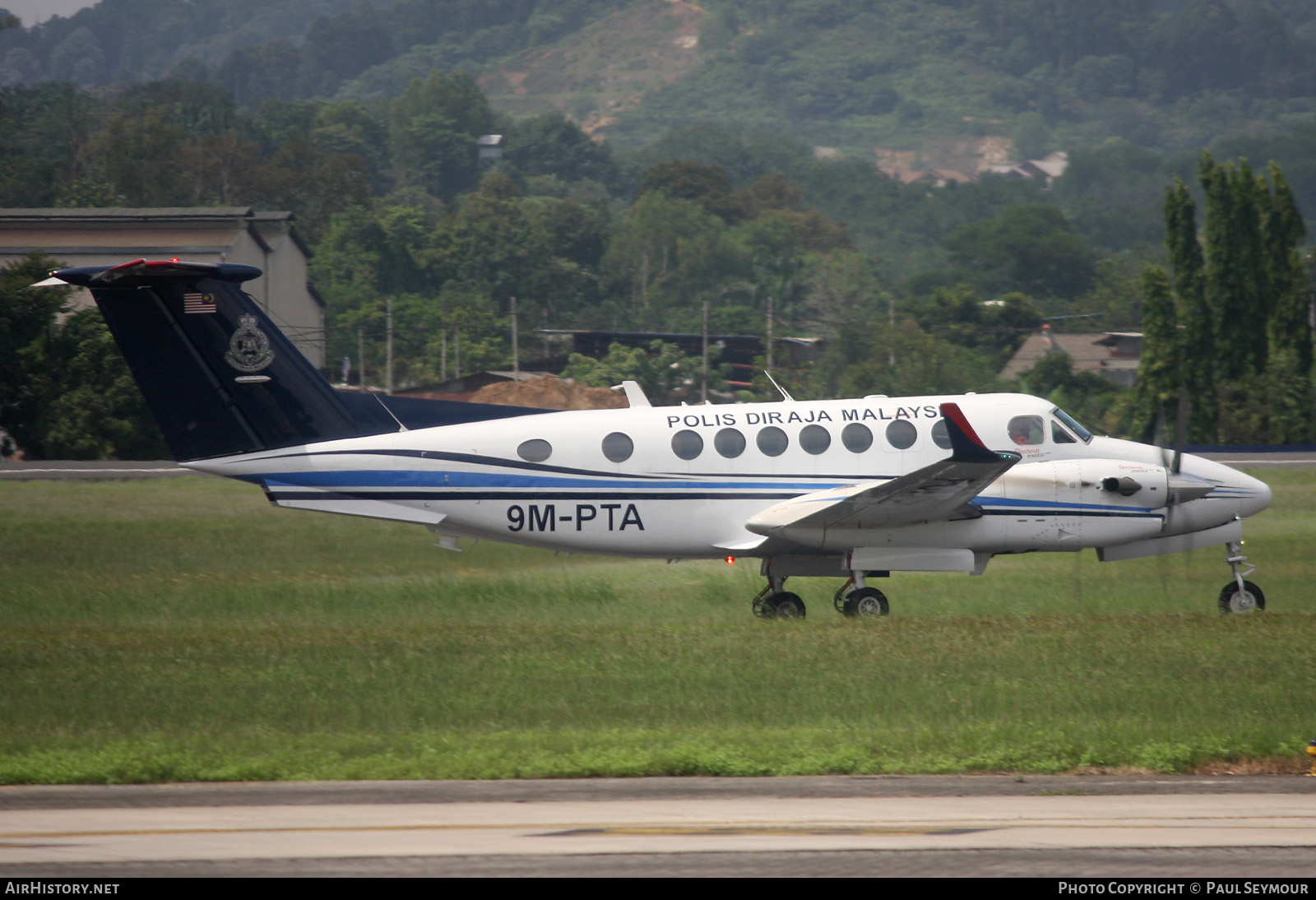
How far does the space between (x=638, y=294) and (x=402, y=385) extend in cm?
4817

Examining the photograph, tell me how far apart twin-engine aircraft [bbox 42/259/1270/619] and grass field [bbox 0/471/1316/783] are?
3.20ft

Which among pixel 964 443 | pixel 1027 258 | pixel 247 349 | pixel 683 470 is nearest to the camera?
pixel 964 443

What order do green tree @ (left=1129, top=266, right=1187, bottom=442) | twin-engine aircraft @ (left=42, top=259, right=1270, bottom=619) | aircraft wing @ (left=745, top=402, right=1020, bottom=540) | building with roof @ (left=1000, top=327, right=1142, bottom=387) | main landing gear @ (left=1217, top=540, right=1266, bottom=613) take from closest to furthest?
aircraft wing @ (left=745, top=402, right=1020, bottom=540) < twin-engine aircraft @ (left=42, top=259, right=1270, bottom=619) < main landing gear @ (left=1217, top=540, right=1266, bottom=613) < green tree @ (left=1129, top=266, right=1187, bottom=442) < building with roof @ (left=1000, top=327, right=1142, bottom=387)

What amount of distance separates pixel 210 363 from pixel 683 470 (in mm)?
5903

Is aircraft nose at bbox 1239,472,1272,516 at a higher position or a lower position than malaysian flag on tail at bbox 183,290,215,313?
lower

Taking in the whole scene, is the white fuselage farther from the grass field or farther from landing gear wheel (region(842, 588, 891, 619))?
the grass field

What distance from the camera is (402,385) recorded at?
56469mm

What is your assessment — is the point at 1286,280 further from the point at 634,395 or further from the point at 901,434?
the point at 634,395

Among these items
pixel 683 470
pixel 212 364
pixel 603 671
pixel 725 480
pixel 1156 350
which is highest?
pixel 1156 350

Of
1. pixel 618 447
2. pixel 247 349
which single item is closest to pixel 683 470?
pixel 618 447

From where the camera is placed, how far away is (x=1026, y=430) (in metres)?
17.3

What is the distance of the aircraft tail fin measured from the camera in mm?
16125

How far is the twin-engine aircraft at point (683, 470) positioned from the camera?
16.4 m

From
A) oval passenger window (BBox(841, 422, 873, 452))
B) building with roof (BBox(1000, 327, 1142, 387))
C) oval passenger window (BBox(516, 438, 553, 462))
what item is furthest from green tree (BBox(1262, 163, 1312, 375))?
oval passenger window (BBox(516, 438, 553, 462))
